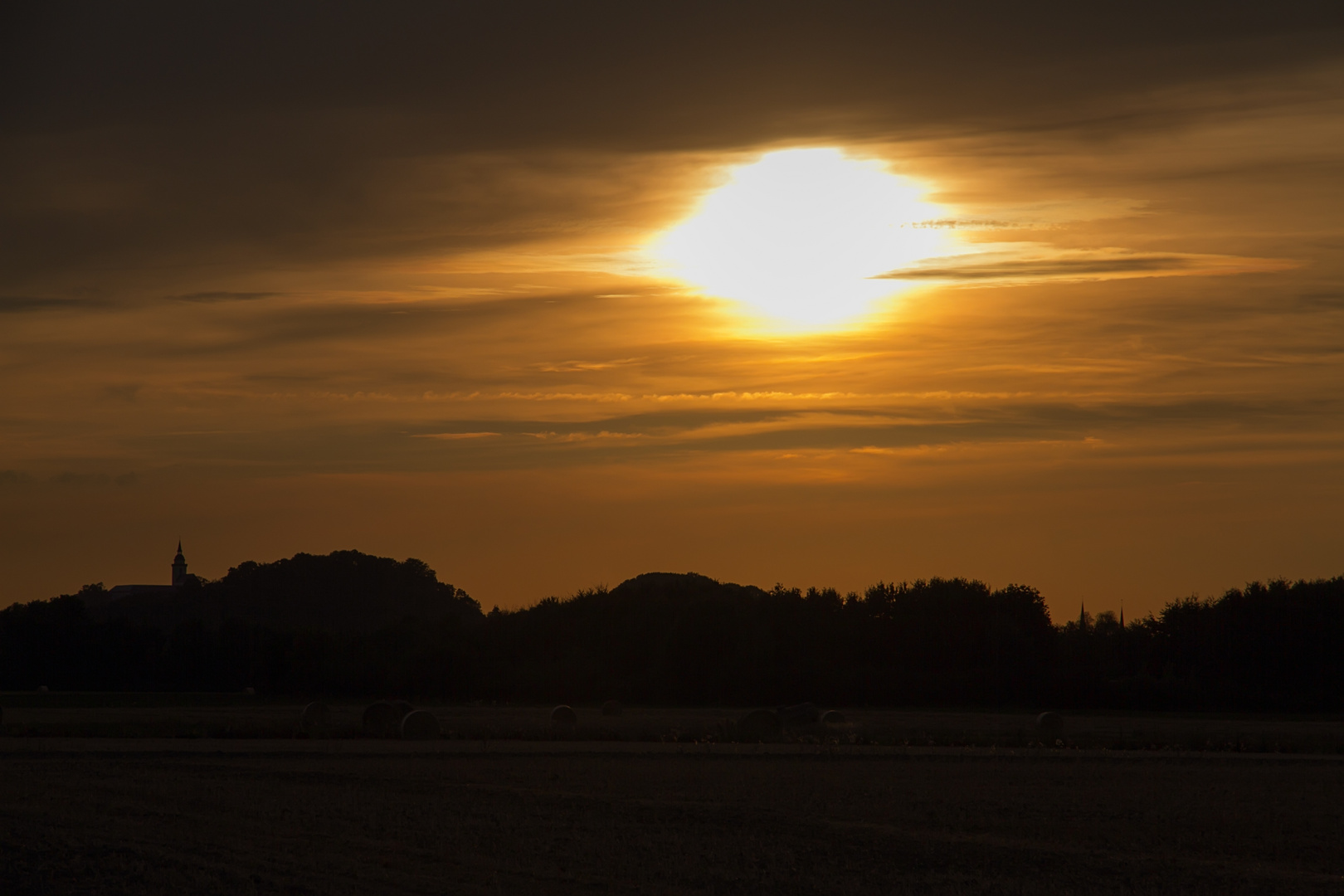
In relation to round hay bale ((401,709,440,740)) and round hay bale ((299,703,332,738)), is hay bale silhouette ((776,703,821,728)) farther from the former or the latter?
round hay bale ((299,703,332,738))

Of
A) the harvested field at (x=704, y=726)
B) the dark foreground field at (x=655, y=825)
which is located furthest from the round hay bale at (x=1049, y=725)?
the dark foreground field at (x=655, y=825)

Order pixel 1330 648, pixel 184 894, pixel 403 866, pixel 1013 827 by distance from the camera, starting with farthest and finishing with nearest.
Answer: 1. pixel 1330 648
2. pixel 1013 827
3. pixel 403 866
4. pixel 184 894

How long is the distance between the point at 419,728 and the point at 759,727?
36.2 feet

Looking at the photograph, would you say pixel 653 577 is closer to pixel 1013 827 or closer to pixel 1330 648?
pixel 1330 648

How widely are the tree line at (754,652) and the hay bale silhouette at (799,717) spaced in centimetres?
2581

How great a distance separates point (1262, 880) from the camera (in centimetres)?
1783

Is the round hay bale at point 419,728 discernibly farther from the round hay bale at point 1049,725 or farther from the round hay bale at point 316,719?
the round hay bale at point 1049,725

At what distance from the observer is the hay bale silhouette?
49.8 meters

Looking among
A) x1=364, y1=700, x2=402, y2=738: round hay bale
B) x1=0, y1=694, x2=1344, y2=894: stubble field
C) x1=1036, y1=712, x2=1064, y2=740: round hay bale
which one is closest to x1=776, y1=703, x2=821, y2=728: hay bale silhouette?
x1=0, y1=694, x2=1344, y2=894: stubble field

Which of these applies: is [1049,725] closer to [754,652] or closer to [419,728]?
[419,728]

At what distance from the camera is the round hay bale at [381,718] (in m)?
47.1

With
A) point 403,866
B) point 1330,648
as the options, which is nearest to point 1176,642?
point 1330,648

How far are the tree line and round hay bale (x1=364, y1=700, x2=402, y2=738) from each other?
106ft

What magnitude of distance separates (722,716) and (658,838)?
134 feet
